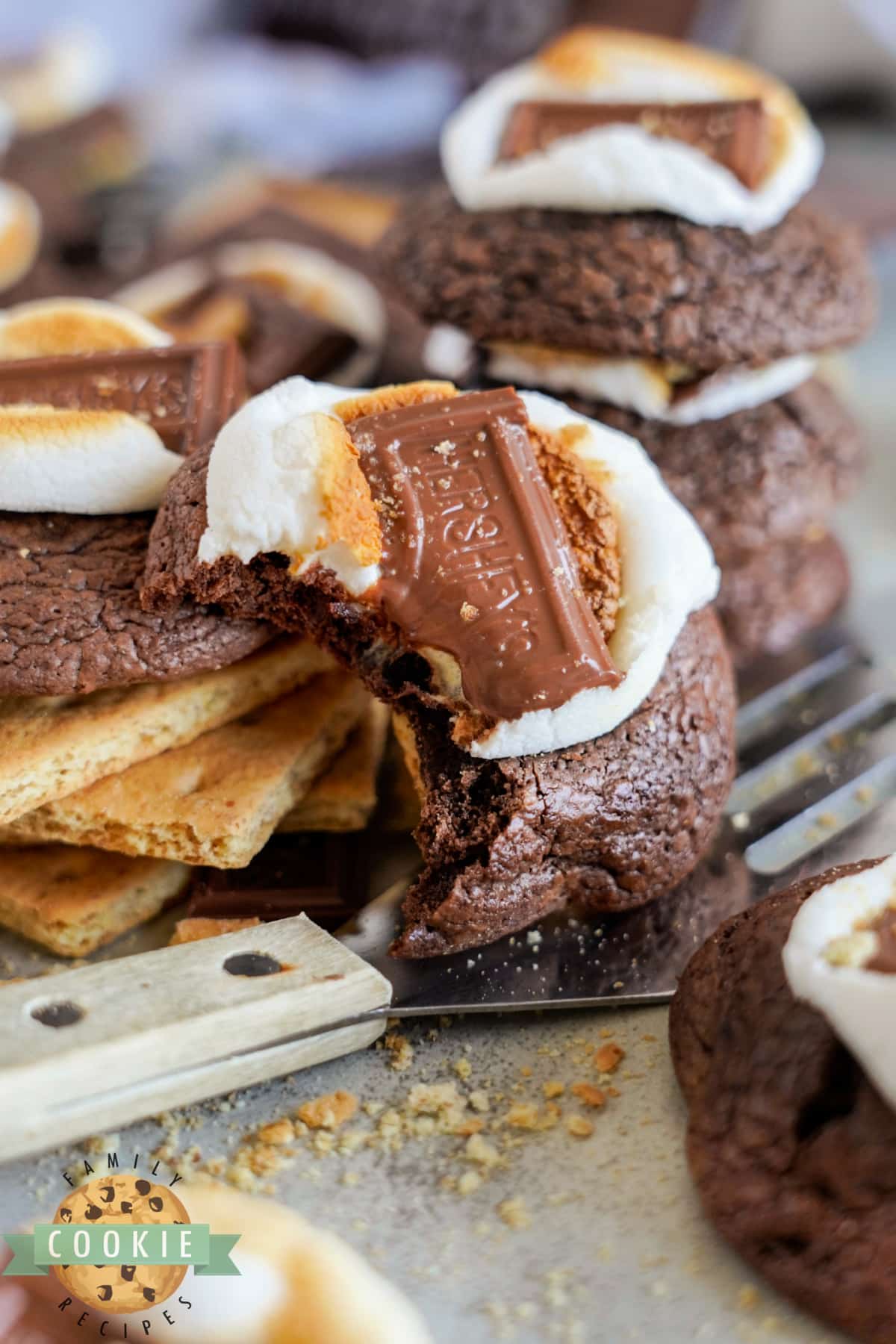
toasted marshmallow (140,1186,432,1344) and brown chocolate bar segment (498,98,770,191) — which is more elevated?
brown chocolate bar segment (498,98,770,191)

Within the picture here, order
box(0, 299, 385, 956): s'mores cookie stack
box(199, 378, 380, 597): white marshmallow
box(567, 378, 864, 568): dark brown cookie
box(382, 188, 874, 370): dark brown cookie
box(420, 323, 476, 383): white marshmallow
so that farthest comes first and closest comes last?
box(420, 323, 476, 383): white marshmallow, box(567, 378, 864, 568): dark brown cookie, box(382, 188, 874, 370): dark brown cookie, box(0, 299, 385, 956): s'mores cookie stack, box(199, 378, 380, 597): white marshmallow

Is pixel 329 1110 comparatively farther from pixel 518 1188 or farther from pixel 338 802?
pixel 338 802

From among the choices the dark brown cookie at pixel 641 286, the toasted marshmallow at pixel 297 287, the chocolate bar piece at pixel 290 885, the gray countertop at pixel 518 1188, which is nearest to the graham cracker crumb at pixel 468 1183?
the gray countertop at pixel 518 1188

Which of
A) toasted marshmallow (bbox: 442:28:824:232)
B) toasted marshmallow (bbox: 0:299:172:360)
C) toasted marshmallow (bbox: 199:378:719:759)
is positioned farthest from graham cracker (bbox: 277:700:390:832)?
toasted marshmallow (bbox: 442:28:824:232)

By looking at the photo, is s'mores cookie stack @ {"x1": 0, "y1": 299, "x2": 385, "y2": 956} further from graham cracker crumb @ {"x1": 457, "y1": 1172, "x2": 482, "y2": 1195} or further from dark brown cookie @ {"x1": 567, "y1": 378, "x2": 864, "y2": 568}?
dark brown cookie @ {"x1": 567, "y1": 378, "x2": 864, "y2": 568}

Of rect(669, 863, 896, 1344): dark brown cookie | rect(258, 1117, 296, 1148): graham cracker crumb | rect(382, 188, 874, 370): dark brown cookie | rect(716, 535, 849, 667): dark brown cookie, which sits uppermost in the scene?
rect(382, 188, 874, 370): dark brown cookie
